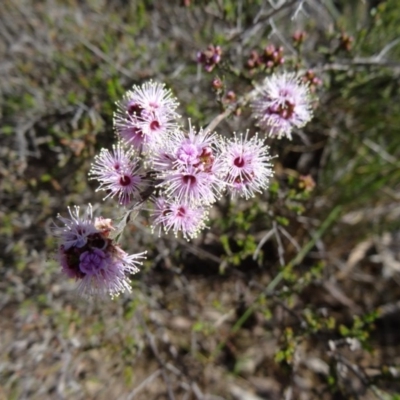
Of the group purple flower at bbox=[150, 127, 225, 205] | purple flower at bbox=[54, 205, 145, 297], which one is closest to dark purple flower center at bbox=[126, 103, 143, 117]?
purple flower at bbox=[150, 127, 225, 205]

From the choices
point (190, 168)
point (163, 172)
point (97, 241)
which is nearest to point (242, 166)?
point (190, 168)

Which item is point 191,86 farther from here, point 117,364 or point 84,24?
point 117,364

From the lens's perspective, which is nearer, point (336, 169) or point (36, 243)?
point (36, 243)

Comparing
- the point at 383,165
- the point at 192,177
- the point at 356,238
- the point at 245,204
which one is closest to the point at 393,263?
the point at 356,238

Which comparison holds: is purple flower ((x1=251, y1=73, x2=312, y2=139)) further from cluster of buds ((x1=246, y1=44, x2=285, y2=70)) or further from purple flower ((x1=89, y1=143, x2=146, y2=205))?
purple flower ((x1=89, y1=143, x2=146, y2=205))

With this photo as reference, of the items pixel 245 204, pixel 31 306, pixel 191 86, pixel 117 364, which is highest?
pixel 191 86

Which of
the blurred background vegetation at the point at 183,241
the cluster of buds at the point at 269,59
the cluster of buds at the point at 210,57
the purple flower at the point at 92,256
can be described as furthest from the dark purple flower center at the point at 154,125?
the blurred background vegetation at the point at 183,241
